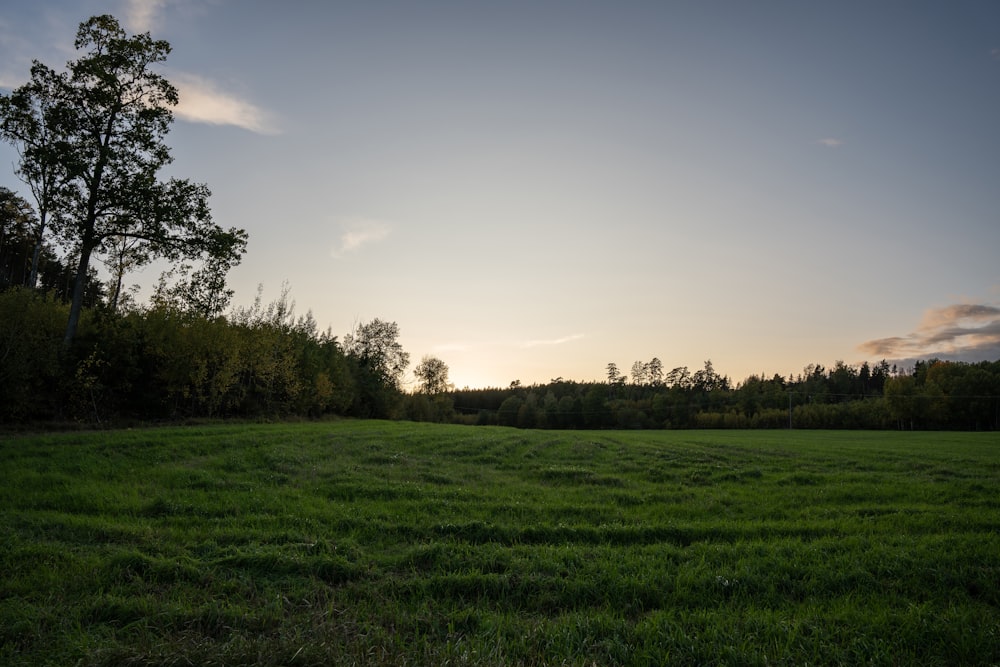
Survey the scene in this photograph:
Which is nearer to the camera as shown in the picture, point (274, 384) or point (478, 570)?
point (478, 570)

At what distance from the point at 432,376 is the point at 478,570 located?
105 m

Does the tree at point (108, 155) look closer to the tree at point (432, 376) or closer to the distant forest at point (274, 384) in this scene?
the distant forest at point (274, 384)

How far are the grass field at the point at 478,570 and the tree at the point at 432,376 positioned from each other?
9566 centimetres

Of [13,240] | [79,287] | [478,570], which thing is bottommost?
[478,570]

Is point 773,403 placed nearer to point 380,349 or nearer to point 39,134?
point 380,349

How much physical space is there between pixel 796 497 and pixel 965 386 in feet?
403

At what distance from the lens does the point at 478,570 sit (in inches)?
280

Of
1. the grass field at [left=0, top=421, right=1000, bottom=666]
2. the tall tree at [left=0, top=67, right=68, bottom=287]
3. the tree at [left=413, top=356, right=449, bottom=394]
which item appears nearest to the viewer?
the grass field at [left=0, top=421, right=1000, bottom=666]

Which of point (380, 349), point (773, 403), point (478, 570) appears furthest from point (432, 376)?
point (478, 570)

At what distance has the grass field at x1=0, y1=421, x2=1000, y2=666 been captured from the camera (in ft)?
16.0

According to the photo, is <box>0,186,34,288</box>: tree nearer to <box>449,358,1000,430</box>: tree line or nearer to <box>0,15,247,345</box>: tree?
<box>0,15,247,345</box>: tree

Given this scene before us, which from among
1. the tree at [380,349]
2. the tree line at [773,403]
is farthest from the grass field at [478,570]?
the tree line at [773,403]

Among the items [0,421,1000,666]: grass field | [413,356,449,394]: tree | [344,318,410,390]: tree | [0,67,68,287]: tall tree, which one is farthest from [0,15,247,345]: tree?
[413,356,449,394]: tree

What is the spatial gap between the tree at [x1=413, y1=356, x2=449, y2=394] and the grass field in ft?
314
